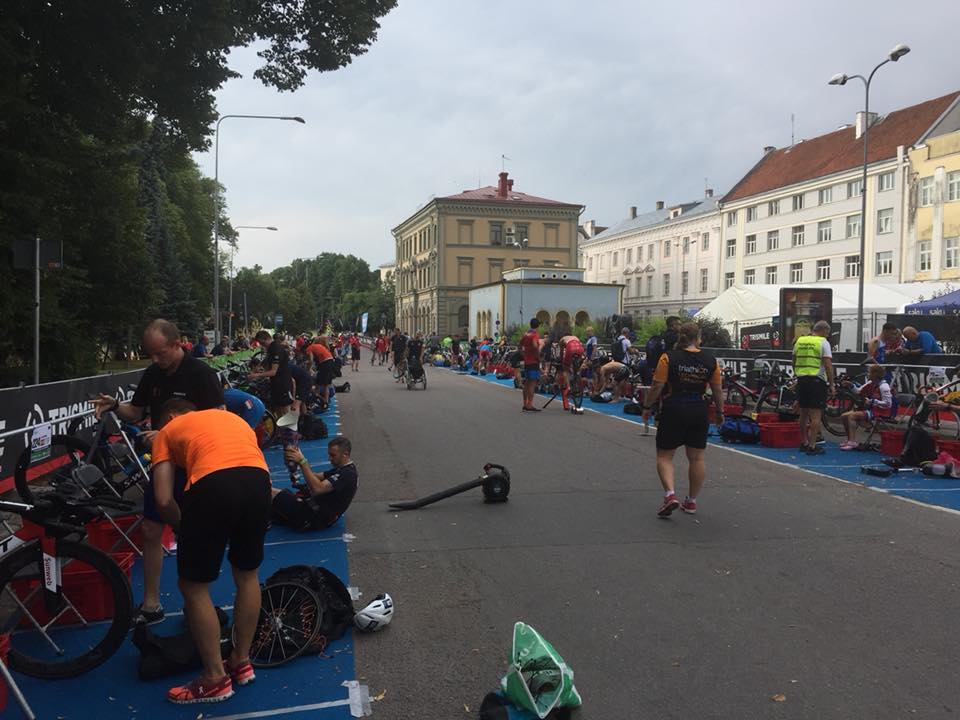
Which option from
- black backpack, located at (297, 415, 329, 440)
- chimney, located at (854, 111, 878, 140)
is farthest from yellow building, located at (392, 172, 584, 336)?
black backpack, located at (297, 415, 329, 440)

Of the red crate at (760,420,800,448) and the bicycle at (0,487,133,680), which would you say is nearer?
the bicycle at (0,487,133,680)

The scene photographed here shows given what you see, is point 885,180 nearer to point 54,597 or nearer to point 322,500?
point 322,500

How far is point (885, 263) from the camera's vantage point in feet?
162

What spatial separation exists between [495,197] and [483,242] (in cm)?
559

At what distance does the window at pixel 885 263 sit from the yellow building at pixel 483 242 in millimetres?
36572

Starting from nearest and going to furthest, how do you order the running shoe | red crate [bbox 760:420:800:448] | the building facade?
the running shoe → red crate [bbox 760:420:800:448] → the building facade

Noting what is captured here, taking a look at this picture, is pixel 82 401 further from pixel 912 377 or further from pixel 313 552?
pixel 912 377

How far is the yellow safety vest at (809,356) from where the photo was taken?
11188 mm

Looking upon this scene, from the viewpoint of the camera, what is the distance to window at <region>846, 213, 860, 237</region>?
52938 millimetres

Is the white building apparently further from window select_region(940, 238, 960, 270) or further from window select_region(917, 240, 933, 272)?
window select_region(940, 238, 960, 270)

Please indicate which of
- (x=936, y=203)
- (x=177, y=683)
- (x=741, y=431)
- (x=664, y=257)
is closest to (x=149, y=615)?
(x=177, y=683)

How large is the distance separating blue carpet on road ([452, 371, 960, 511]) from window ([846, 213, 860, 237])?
153ft

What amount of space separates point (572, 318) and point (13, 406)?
51.8 meters

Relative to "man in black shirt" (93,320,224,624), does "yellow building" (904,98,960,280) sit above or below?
above
